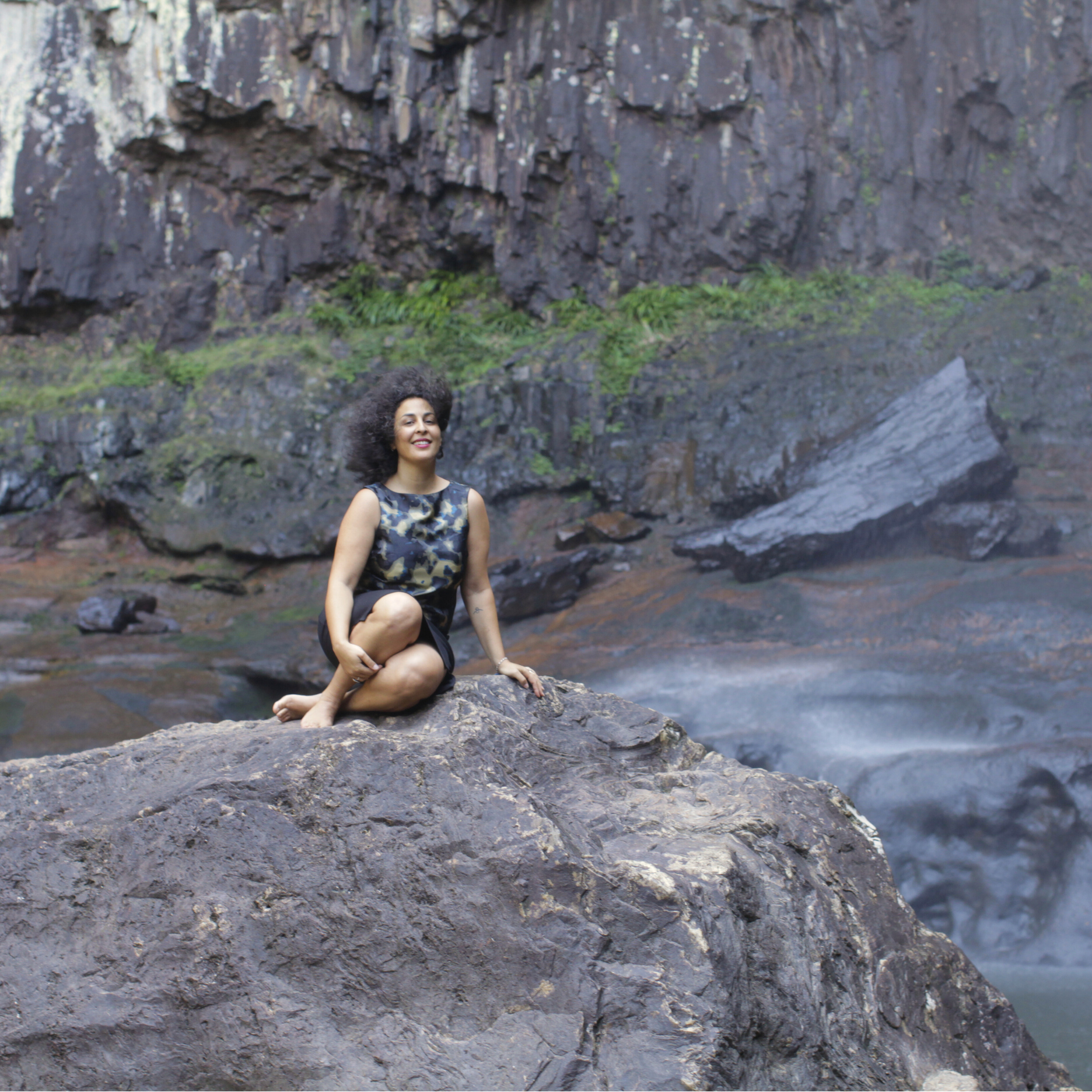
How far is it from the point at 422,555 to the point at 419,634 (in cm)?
27

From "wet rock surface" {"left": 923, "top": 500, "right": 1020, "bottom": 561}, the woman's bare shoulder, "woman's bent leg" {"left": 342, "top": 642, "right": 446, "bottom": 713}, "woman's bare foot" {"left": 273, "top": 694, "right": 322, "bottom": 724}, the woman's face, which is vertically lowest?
"wet rock surface" {"left": 923, "top": 500, "right": 1020, "bottom": 561}

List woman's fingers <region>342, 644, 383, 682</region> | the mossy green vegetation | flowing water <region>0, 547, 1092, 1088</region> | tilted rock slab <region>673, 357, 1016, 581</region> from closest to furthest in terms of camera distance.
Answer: woman's fingers <region>342, 644, 383, 682</region>, flowing water <region>0, 547, 1092, 1088</region>, tilted rock slab <region>673, 357, 1016, 581</region>, the mossy green vegetation

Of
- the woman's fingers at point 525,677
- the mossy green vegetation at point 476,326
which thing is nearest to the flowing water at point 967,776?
the woman's fingers at point 525,677

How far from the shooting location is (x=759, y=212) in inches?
487

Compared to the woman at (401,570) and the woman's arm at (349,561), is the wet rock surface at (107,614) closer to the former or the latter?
the woman at (401,570)

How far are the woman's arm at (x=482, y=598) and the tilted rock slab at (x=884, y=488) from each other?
20.3 ft

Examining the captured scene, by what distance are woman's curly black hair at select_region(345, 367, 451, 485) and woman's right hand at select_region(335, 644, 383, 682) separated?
68 centimetres

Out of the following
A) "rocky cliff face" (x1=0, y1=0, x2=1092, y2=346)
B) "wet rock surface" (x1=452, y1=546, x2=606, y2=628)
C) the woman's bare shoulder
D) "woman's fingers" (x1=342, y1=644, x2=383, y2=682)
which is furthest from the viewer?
"rocky cliff face" (x1=0, y1=0, x2=1092, y2=346)

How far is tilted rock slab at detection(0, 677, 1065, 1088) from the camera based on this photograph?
6.61 feet

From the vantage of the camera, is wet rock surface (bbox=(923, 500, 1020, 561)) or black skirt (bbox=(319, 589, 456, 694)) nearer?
black skirt (bbox=(319, 589, 456, 694))

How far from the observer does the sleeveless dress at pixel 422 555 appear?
2846mm

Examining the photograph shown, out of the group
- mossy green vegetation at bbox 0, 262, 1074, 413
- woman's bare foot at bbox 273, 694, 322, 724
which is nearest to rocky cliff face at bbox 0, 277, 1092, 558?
mossy green vegetation at bbox 0, 262, 1074, 413

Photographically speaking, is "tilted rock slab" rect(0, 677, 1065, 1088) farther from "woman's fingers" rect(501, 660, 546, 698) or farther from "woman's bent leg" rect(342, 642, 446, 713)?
"woman's fingers" rect(501, 660, 546, 698)

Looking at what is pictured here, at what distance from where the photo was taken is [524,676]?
116 inches
